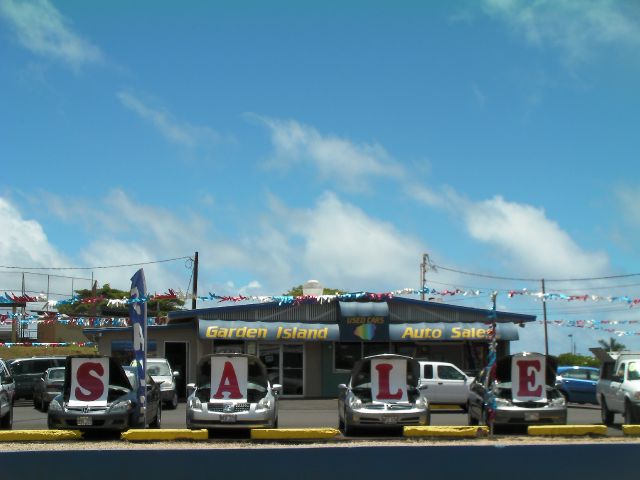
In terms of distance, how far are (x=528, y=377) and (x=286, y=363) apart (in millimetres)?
17836

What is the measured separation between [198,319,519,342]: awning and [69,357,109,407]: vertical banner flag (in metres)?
15.3

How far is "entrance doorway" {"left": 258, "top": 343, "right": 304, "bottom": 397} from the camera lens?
33.6 meters

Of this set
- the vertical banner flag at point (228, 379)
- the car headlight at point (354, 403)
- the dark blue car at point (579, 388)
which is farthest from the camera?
the dark blue car at point (579, 388)

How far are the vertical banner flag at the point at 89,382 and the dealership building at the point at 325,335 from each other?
1571 centimetres

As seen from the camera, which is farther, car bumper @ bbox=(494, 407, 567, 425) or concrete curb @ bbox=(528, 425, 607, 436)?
car bumper @ bbox=(494, 407, 567, 425)

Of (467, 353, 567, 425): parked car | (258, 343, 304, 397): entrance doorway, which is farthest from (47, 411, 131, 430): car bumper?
(258, 343, 304, 397): entrance doorway

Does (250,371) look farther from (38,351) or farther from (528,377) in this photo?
(38,351)

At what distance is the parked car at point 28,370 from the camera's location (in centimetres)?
2975

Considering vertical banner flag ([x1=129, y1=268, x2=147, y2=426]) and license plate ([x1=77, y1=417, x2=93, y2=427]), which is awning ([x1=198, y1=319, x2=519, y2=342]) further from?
vertical banner flag ([x1=129, y1=268, x2=147, y2=426])

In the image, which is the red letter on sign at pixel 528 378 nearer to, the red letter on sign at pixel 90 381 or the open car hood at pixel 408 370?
the open car hood at pixel 408 370

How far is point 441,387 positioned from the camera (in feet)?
85.8

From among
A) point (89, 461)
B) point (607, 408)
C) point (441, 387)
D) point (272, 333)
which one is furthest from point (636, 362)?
point (272, 333)

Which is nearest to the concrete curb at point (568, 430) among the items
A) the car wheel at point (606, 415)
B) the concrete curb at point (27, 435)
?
the car wheel at point (606, 415)

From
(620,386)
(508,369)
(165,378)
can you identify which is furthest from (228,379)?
(165,378)
